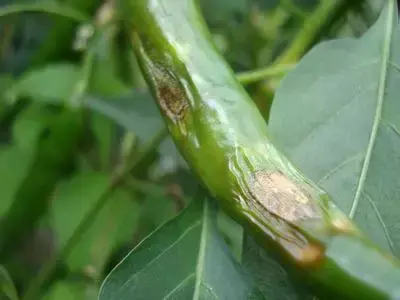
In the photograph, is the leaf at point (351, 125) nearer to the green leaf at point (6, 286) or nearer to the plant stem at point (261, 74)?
the plant stem at point (261, 74)

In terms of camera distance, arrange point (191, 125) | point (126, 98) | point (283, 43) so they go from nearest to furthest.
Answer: point (191, 125), point (126, 98), point (283, 43)

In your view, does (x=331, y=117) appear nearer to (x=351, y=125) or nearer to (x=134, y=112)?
(x=351, y=125)

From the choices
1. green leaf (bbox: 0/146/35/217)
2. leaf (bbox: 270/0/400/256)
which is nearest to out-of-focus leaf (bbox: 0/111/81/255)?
green leaf (bbox: 0/146/35/217)

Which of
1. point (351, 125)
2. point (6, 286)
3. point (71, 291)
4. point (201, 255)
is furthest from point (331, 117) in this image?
point (71, 291)

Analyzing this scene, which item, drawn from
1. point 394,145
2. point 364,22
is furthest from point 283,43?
point 394,145

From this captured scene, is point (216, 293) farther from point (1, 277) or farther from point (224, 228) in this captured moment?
point (224, 228)

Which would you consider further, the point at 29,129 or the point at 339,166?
the point at 29,129

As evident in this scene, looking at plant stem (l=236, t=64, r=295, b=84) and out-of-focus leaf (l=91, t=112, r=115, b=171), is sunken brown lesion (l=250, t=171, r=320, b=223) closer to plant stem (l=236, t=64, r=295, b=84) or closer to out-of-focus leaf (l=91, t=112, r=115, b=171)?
plant stem (l=236, t=64, r=295, b=84)
